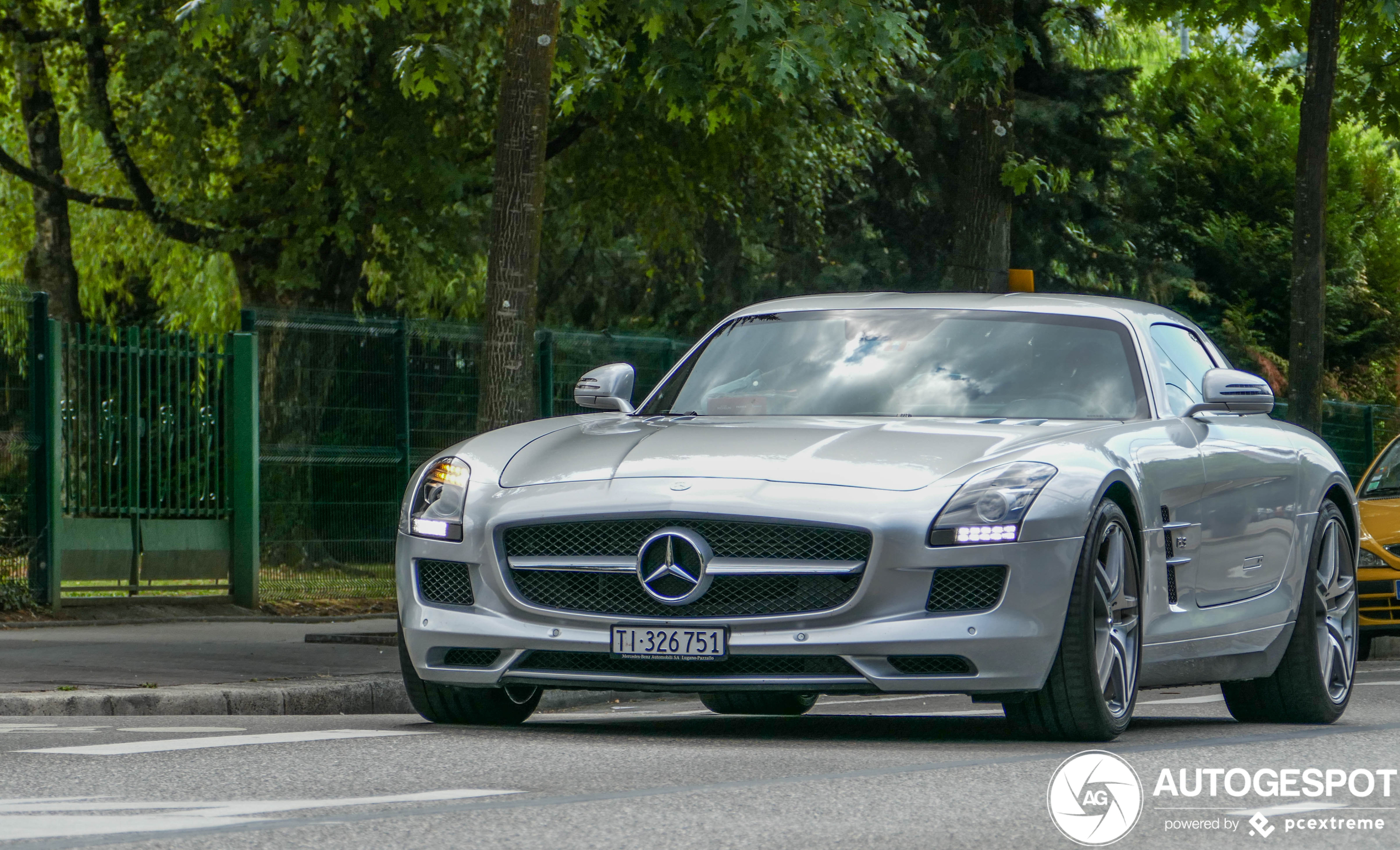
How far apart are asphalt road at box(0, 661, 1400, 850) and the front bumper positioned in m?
0.24

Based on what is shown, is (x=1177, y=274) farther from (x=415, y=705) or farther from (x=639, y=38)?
(x=415, y=705)

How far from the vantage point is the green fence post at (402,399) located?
1766cm

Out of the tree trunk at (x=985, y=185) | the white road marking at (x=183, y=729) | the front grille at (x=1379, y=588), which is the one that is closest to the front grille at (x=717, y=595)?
the white road marking at (x=183, y=729)

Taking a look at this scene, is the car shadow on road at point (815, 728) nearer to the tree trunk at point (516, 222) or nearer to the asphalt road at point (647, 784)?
the asphalt road at point (647, 784)

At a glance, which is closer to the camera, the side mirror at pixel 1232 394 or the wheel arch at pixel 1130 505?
the wheel arch at pixel 1130 505

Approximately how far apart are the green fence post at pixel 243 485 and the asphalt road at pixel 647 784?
7.99m

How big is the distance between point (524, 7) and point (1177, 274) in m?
25.0

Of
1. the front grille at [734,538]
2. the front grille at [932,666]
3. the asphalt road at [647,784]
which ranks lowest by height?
the asphalt road at [647,784]

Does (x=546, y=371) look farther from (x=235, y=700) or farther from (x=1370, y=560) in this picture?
(x=235, y=700)

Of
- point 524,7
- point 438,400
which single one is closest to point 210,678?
point 524,7

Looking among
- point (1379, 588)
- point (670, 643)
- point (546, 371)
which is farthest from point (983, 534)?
point (546, 371)

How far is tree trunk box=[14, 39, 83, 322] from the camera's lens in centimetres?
2408

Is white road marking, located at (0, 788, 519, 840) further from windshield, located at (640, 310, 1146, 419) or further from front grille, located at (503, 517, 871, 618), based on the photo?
windshield, located at (640, 310, 1146, 419)

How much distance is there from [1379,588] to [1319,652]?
580cm
